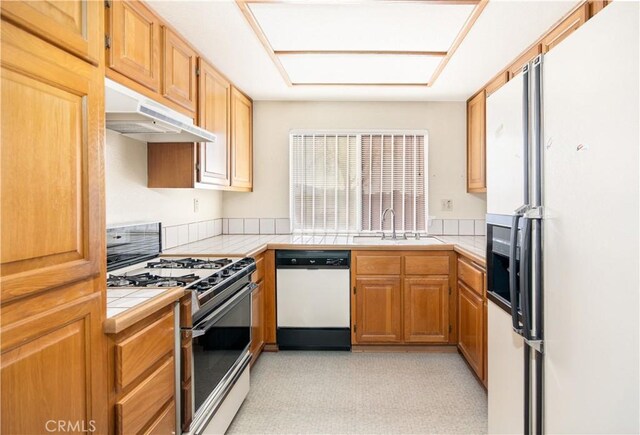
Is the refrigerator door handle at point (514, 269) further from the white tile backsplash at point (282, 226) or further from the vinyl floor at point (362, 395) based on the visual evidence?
the white tile backsplash at point (282, 226)

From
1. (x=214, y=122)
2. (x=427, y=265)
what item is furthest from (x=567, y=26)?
(x=214, y=122)

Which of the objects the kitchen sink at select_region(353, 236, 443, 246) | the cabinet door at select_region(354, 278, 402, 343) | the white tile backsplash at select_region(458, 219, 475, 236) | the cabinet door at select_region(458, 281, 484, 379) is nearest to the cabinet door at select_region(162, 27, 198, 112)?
the kitchen sink at select_region(353, 236, 443, 246)

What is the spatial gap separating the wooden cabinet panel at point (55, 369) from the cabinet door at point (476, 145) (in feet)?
9.68

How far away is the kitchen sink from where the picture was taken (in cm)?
322

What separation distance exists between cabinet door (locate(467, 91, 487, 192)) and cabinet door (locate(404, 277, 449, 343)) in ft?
2.98

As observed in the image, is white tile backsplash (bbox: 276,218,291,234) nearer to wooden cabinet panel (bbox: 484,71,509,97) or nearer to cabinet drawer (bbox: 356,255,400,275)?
cabinet drawer (bbox: 356,255,400,275)

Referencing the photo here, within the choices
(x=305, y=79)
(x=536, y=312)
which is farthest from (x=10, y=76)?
(x=305, y=79)

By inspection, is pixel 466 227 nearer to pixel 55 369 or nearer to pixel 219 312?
pixel 219 312

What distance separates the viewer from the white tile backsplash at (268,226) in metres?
3.86

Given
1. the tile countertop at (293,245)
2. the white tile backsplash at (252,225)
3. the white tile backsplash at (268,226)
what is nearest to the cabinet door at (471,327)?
the tile countertop at (293,245)

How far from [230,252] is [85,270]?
1.59 metres

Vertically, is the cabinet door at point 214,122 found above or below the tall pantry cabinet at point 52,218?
above

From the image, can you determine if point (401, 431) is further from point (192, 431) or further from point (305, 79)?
point (305, 79)

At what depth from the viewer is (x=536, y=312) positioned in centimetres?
132
